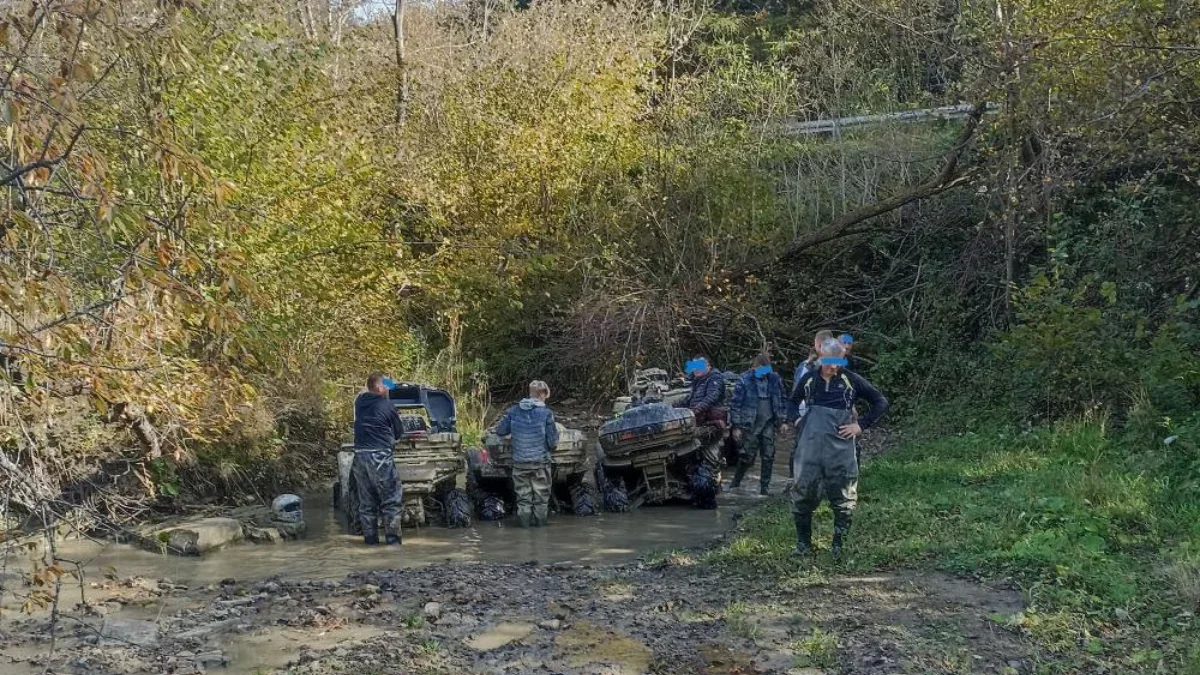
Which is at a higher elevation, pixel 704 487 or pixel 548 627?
pixel 704 487

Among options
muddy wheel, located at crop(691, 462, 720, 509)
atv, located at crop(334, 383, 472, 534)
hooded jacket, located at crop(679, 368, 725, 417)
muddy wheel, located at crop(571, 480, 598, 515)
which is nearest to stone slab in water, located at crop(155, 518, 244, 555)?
atv, located at crop(334, 383, 472, 534)

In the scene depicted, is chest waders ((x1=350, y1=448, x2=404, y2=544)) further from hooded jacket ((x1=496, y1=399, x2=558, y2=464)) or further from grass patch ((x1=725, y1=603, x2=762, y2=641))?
grass patch ((x1=725, y1=603, x2=762, y2=641))

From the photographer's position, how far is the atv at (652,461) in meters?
13.0

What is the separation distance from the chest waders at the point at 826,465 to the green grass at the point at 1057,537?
46 cm

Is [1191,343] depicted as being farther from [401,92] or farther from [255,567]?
[401,92]

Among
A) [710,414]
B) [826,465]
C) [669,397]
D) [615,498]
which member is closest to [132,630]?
[826,465]

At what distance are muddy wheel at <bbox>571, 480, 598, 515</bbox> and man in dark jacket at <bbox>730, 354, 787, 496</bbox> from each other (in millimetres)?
2136

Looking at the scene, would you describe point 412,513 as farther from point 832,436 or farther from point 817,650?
point 817,650

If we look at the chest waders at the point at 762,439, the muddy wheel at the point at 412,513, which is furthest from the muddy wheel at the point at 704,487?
the muddy wheel at the point at 412,513

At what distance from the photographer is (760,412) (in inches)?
552

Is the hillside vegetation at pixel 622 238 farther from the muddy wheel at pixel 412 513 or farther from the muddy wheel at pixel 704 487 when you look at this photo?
the muddy wheel at pixel 412 513

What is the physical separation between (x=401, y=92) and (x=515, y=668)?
17094mm

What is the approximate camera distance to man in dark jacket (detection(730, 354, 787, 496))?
1404 centimetres

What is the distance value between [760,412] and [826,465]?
4730 millimetres
